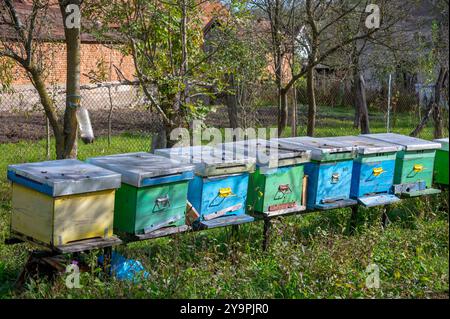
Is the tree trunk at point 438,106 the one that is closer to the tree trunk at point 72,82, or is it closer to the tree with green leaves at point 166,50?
the tree with green leaves at point 166,50

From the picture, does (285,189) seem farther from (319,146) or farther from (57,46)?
(57,46)

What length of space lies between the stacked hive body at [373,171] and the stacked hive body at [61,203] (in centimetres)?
281

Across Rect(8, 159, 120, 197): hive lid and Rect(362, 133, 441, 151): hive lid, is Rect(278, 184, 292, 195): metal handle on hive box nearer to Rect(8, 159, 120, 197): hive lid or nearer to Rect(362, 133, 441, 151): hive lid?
Rect(362, 133, 441, 151): hive lid

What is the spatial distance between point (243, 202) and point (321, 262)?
97 cm

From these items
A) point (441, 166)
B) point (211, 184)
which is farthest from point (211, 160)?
point (441, 166)

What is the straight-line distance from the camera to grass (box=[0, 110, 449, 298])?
4801mm

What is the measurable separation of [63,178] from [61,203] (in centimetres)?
18

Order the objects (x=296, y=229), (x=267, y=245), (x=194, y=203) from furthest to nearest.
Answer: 1. (x=296, y=229)
2. (x=267, y=245)
3. (x=194, y=203)

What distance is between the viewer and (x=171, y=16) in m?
8.04

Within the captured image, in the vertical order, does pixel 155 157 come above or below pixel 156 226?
above

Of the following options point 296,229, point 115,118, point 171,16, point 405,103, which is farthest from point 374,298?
point 405,103

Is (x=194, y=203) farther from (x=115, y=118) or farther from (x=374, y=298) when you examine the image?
(x=115, y=118)

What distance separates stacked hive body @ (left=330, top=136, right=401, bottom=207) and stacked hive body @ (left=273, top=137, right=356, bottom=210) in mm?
130

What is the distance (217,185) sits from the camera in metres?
5.61
